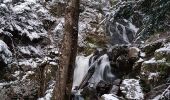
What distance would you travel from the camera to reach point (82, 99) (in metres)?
8.92

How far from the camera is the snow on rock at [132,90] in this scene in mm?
7633

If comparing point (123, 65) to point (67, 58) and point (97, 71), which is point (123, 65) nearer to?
point (97, 71)

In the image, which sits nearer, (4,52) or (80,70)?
(4,52)

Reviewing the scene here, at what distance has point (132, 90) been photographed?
310 inches

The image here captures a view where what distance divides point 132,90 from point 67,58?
2.27 meters

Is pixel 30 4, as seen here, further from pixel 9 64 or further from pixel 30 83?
pixel 30 83

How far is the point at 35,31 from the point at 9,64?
2.29m

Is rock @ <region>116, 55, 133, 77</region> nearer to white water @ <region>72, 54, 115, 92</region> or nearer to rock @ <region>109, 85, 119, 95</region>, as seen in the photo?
white water @ <region>72, 54, 115, 92</region>

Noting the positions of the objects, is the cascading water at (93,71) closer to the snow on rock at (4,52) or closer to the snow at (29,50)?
the snow at (29,50)

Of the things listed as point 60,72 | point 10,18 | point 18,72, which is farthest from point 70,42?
point 10,18

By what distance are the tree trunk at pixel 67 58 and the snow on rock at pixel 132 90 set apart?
1925 mm

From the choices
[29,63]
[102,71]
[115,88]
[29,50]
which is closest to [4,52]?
[29,63]

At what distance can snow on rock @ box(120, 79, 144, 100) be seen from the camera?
25.0 feet

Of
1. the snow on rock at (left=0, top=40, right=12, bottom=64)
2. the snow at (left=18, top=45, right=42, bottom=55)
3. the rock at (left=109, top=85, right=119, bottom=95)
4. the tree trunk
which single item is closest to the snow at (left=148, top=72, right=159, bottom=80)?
the rock at (left=109, top=85, right=119, bottom=95)
